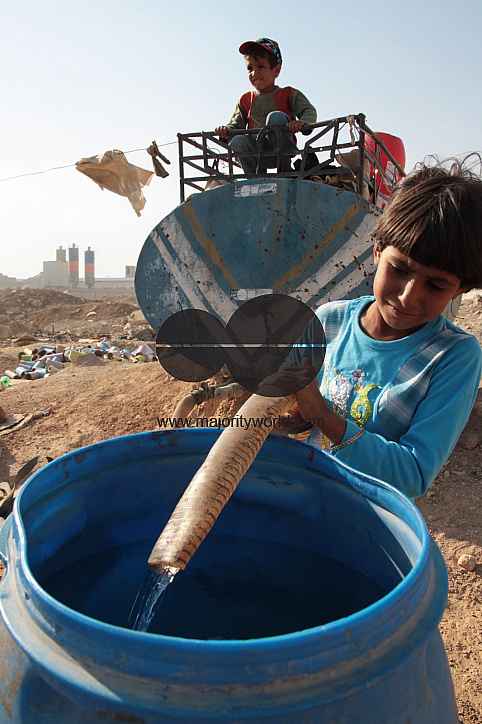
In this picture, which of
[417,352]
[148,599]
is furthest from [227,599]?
[417,352]

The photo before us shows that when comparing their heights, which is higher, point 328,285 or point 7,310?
point 328,285

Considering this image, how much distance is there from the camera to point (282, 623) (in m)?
1.12

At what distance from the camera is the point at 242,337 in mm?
3039

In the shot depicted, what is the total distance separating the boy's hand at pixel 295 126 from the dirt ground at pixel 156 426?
79.4 inches

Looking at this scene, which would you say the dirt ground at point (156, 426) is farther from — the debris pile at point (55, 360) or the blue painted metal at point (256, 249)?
the blue painted metal at point (256, 249)

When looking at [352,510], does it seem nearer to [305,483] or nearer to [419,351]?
[305,483]

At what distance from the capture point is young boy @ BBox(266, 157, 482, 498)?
1.07 metres

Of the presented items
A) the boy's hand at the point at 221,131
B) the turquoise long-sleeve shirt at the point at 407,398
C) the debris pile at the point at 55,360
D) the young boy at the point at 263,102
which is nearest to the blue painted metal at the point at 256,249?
the boy's hand at the point at 221,131

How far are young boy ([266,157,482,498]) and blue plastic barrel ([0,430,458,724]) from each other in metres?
0.12

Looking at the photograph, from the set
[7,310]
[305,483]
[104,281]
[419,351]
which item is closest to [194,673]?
[305,483]

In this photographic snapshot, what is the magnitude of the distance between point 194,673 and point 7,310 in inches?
783

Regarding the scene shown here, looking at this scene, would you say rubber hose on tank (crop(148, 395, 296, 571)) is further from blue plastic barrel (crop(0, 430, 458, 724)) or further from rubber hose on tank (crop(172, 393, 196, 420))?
rubber hose on tank (crop(172, 393, 196, 420))

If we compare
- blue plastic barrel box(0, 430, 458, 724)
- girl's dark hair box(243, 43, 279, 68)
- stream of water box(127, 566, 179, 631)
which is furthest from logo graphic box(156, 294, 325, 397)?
girl's dark hair box(243, 43, 279, 68)

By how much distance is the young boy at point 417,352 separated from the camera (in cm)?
107
